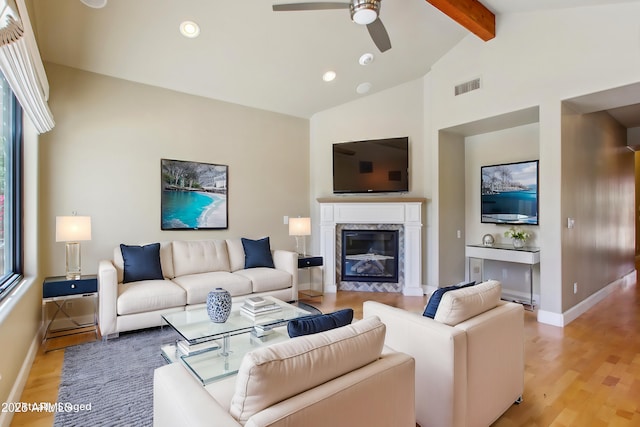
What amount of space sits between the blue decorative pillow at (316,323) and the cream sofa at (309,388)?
185 mm

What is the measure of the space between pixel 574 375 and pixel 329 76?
13.9 ft

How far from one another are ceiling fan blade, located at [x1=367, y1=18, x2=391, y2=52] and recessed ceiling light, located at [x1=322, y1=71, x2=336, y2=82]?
128cm

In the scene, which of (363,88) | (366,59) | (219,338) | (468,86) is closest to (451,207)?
(468,86)

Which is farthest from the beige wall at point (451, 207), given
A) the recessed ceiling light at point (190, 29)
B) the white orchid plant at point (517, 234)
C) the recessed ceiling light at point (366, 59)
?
the recessed ceiling light at point (190, 29)

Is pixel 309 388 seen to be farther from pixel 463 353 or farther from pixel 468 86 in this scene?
pixel 468 86

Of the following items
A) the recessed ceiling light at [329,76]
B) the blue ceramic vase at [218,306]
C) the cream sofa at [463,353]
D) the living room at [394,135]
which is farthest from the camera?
the recessed ceiling light at [329,76]

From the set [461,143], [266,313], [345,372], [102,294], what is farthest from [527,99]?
[102,294]

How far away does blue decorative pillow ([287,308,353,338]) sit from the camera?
58.9 inches

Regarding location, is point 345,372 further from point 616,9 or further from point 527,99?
point 616,9

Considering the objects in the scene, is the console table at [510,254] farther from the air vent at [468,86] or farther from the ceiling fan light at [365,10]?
the ceiling fan light at [365,10]

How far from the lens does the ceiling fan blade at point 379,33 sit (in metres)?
3.17

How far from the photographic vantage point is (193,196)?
466 cm

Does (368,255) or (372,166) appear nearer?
(372,166)

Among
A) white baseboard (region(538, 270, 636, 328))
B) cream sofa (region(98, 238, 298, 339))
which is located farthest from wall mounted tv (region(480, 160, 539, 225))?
cream sofa (region(98, 238, 298, 339))
